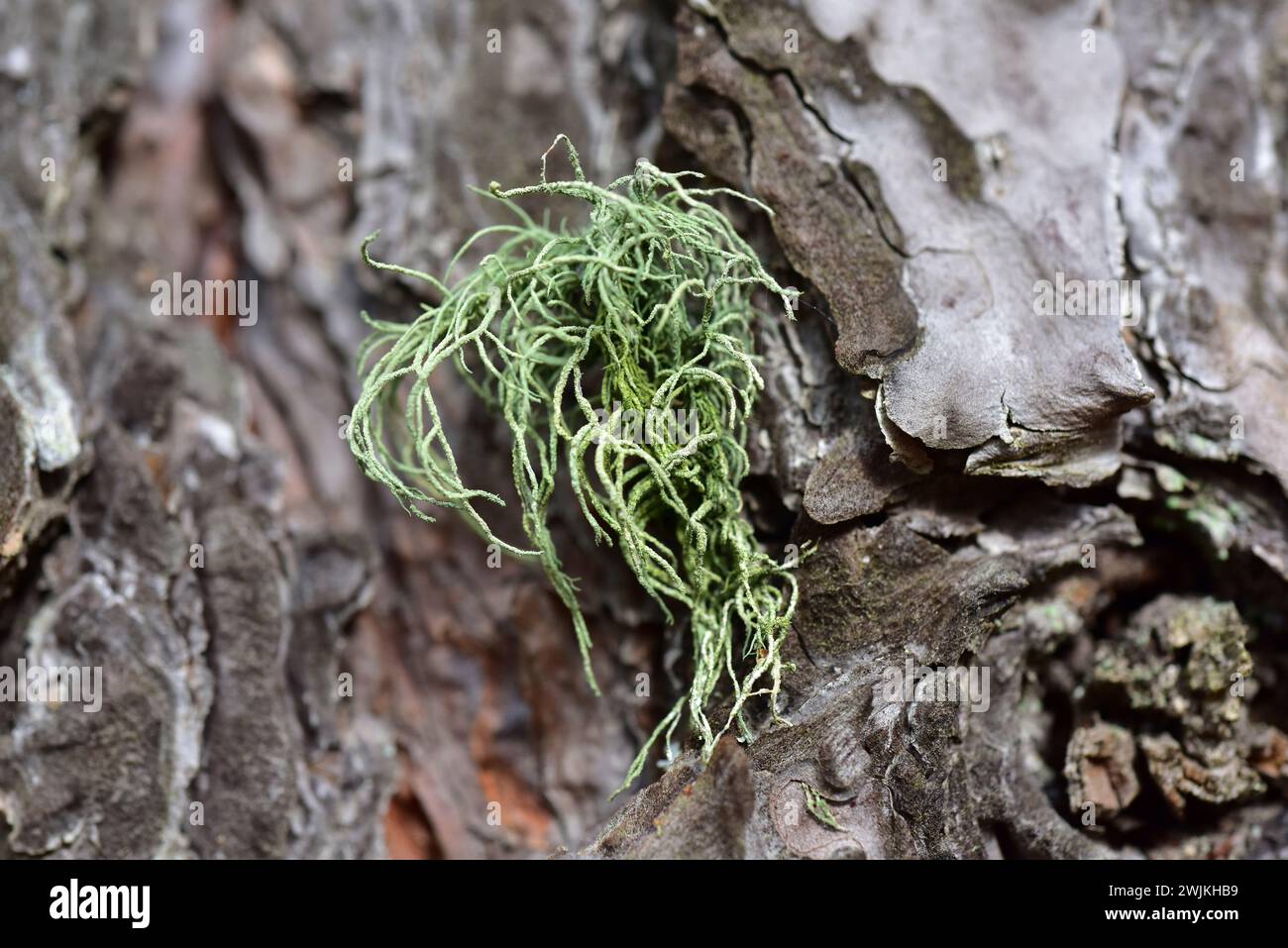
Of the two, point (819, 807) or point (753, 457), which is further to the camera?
point (753, 457)

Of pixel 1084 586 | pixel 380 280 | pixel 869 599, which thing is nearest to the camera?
pixel 869 599

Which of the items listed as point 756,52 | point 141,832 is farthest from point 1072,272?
point 141,832

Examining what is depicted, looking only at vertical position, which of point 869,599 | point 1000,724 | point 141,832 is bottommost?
point 141,832

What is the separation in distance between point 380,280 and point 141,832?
943 millimetres

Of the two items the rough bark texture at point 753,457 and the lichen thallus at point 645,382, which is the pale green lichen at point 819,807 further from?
the lichen thallus at point 645,382

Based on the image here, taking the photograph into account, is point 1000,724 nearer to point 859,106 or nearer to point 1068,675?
point 1068,675

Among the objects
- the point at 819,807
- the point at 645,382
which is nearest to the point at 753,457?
the point at 645,382

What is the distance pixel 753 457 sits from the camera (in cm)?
152

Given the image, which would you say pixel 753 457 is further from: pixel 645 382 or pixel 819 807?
pixel 819 807

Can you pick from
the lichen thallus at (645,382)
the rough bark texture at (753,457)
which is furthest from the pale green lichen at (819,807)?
the lichen thallus at (645,382)

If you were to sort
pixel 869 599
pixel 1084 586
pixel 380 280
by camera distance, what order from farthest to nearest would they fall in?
pixel 380 280 → pixel 1084 586 → pixel 869 599

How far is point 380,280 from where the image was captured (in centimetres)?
184

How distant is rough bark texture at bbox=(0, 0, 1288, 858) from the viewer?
4.66 feet

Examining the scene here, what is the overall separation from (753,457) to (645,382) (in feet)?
0.69
